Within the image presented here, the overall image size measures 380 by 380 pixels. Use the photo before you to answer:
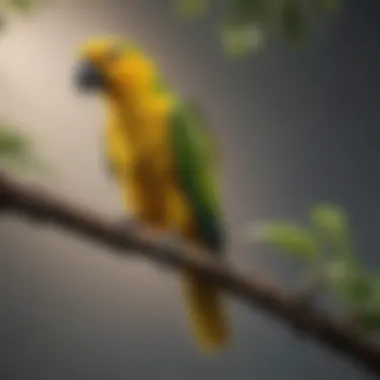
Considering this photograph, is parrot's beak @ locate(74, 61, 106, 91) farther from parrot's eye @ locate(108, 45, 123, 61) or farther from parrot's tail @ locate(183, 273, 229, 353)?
parrot's tail @ locate(183, 273, 229, 353)

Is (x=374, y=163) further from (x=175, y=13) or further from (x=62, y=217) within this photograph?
(x=62, y=217)

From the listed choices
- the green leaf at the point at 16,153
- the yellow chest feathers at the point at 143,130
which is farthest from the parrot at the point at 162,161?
the green leaf at the point at 16,153

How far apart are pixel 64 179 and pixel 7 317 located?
19 cm

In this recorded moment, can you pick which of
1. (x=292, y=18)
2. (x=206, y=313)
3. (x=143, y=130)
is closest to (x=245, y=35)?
(x=292, y=18)

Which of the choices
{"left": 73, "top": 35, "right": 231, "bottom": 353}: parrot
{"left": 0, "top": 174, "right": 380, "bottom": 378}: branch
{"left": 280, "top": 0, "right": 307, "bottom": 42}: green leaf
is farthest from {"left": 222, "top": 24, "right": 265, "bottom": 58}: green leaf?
{"left": 0, "top": 174, "right": 380, "bottom": 378}: branch

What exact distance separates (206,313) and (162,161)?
19cm

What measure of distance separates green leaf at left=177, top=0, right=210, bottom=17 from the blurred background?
19 mm

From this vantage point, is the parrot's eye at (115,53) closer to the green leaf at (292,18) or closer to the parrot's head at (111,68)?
the parrot's head at (111,68)

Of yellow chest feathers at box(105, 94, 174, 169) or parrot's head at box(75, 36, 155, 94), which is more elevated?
parrot's head at box(75, 36, 155, 94)

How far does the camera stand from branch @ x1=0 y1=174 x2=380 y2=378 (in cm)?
85

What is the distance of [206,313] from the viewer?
96 centimetres

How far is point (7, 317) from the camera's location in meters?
1.02

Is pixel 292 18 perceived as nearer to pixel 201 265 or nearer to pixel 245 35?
pixel 245 35

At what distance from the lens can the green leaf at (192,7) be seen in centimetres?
86
